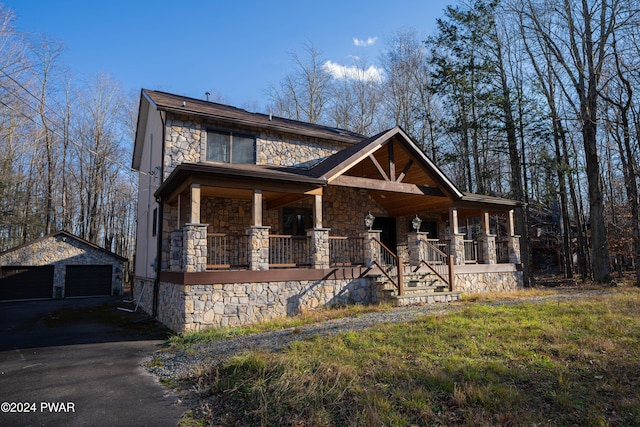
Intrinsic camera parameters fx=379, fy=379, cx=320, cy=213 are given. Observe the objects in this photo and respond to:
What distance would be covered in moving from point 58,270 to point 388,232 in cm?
1723

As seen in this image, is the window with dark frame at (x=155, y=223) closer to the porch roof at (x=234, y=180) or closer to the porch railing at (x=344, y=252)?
the porch roof at (x=234, y=180)

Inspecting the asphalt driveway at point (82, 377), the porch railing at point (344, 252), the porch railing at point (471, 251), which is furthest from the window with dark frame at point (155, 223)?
the porch railing at point (471, 251)

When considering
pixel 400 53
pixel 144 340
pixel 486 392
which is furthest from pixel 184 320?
pixel 400 53

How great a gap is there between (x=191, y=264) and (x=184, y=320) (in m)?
1.28

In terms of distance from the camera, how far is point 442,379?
465cm

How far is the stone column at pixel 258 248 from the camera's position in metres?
9.74

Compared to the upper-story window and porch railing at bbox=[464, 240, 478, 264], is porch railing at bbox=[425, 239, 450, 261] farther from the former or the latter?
the upper-story window

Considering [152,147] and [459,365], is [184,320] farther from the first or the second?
[152,147]

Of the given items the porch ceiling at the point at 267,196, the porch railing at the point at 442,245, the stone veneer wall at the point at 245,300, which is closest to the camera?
the stone veneer wall at the point at 245,300

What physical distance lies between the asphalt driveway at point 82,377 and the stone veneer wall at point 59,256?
992 cm

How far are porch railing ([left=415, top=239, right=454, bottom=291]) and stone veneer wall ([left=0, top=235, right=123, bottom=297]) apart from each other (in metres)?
17.4

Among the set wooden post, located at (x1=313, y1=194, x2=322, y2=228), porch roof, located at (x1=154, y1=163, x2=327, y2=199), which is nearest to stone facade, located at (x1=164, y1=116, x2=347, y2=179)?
porch roof, located at (x1=154, y1=163, x2=327, y2=199)

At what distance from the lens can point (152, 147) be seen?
14.1m

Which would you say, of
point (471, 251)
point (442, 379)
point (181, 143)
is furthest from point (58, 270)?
point (442, 379)
